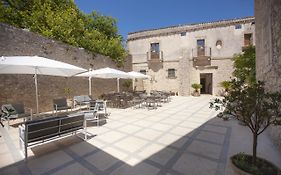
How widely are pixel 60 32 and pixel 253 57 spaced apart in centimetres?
1116

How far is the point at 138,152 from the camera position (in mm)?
3086

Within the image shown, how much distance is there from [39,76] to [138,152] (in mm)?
6685

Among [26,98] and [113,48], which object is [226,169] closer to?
Answer: [26,98]

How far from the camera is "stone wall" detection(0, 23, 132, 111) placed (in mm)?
6225

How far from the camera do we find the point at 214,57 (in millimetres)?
14656

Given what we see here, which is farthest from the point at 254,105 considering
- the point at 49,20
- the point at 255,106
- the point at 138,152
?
the point at 49,20

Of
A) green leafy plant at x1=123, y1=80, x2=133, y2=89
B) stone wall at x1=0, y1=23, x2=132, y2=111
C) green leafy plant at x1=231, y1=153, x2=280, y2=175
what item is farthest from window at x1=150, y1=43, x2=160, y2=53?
green leafy plant at x1=231, y1=153, x2=280, y2=175

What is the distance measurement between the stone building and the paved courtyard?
11.3m

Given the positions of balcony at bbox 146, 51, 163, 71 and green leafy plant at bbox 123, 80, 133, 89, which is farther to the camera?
balcony at bbox 146, 51, 163, 71

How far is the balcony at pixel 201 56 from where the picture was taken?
1470cm

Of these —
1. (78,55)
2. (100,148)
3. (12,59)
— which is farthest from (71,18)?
(100,148)

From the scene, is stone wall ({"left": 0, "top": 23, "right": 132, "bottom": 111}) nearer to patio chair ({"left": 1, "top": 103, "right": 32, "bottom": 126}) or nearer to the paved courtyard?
patio chair ({"left": 1, "top": 103, "right": 32, "bottom": 126})

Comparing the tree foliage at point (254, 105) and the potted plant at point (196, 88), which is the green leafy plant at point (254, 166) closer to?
the tree foliage at point (254, 105)

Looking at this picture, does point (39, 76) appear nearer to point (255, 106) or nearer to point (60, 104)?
point (60, 104)
